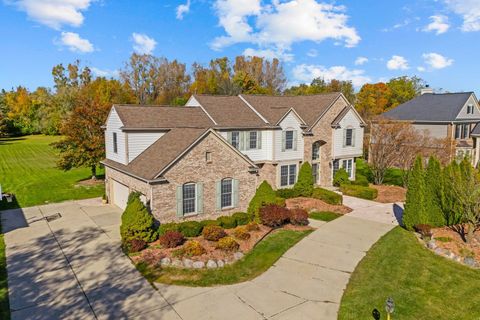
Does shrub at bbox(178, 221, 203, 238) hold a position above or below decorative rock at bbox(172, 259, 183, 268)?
above

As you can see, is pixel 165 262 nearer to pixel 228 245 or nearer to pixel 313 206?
pixel 228 245

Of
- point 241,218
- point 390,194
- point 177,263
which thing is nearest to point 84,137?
point 241,218

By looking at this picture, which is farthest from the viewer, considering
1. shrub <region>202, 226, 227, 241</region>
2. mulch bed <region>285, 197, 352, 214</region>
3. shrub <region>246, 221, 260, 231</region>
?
mulch bed <region>285, 197, 352, 214</region>

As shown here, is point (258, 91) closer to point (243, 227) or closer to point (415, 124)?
point (415, 124)

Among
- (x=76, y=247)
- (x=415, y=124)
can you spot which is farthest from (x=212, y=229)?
(x=415, y=124)

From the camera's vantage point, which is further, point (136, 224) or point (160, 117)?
point (160, 117)

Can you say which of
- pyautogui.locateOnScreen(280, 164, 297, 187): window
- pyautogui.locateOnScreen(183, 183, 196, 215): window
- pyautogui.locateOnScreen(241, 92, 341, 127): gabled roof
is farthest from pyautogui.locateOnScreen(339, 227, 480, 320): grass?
pyautogui.locateOnScreen(241, 92, 341, 127): gabled roof

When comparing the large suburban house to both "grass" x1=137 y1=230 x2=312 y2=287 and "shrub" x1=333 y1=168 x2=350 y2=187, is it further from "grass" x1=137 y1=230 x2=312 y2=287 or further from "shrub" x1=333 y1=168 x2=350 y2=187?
"grass" x1=137 y1=230 x2=312 y2=287
